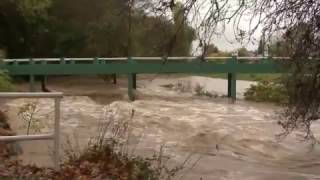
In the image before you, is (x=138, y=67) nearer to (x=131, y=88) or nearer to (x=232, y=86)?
(x=131, y=88)

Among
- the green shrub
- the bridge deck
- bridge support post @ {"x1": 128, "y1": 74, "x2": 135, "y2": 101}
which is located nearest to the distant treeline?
the bridge deck

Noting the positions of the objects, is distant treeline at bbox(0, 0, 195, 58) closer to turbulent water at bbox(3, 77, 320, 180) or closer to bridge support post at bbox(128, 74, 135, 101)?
bridge support post at bbox(128, 74, 135, 101)

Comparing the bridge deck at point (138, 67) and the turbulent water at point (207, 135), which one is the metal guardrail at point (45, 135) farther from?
the bridge deck at point (138, 67)

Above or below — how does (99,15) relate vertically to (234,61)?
above

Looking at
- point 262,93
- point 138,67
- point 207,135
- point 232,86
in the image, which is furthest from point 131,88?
point 207,135

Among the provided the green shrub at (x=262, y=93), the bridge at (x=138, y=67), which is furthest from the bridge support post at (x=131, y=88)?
the green shrub at (x=262, y=93)

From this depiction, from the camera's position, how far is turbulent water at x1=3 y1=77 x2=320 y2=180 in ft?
40.9

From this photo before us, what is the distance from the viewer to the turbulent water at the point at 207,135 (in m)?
12.5

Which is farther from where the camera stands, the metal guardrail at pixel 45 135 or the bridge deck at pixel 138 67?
the bridge deck at pixel 138 67

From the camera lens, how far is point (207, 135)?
17.3 m

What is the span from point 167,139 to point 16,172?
9481 millimetres

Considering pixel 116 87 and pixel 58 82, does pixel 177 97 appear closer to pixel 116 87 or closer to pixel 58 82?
pixel 116 87

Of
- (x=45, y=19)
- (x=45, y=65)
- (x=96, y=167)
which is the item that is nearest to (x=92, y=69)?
(x=45, y=65)

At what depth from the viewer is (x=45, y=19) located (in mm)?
39656
